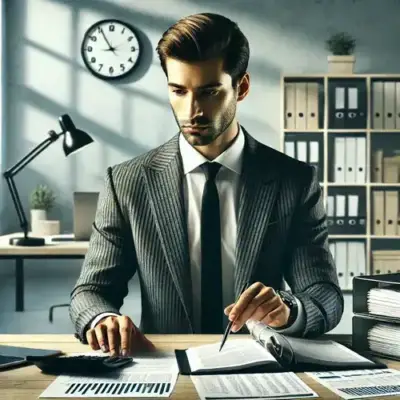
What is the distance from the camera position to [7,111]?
17.1ft

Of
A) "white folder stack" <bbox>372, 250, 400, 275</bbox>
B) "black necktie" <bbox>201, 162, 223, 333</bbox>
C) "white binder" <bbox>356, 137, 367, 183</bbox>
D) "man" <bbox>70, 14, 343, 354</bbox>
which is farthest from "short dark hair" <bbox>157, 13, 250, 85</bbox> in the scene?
"white folder stack" <bbox>372, 250, 400, 275</bbox>

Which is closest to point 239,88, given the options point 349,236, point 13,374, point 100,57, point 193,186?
point 193,186

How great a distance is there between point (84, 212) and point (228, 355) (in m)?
2.60

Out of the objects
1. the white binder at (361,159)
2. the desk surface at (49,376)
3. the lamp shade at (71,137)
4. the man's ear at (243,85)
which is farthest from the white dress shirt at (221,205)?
the white binder at (361,159)

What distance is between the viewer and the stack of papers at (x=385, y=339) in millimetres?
1239

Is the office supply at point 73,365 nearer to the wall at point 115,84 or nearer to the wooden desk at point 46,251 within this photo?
the wooden desk at point 46,251

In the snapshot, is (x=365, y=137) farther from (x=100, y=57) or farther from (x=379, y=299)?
(x=379, y=299)

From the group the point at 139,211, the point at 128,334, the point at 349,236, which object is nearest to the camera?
the point at 128,334

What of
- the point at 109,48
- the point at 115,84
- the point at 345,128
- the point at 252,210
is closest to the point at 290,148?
the point at 345,128

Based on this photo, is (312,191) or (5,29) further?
(5,29)

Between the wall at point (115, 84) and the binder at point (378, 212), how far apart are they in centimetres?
88

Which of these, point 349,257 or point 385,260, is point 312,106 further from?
point 385,260

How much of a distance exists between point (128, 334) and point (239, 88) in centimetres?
72

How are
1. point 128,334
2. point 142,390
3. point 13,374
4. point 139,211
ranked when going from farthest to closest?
1. point 139,211
2. point 128,334
3. point 13,374
4. point 142,390
